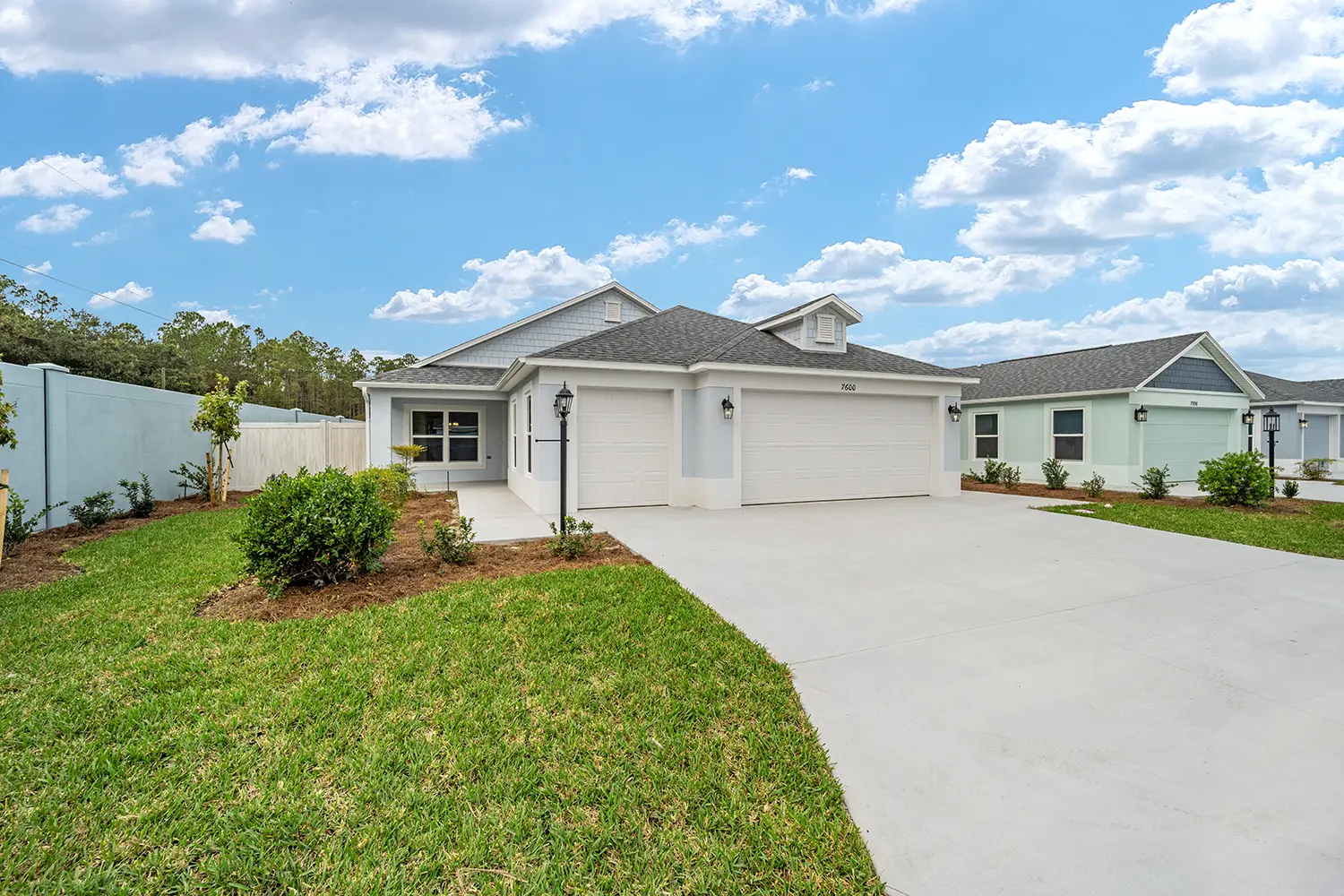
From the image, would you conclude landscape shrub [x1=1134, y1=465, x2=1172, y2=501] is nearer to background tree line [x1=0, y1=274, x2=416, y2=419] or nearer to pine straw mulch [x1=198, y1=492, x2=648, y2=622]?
pine straw mulch [x1=198, y1=492, x2=648, y2=622]

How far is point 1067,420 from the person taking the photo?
15.2m

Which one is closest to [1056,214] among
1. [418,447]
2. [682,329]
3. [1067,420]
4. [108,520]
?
[1067,420]

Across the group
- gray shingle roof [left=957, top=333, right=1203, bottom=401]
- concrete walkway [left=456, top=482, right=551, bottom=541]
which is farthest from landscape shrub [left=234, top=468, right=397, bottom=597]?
gray shingle roof [left=957, top=333, right=1203, bottom=401]

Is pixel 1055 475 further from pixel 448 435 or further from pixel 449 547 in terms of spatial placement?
pixel 448 435

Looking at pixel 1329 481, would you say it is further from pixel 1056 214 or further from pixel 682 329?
pixel 682 329

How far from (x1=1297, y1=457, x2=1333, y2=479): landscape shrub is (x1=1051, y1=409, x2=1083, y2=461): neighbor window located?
9833mm

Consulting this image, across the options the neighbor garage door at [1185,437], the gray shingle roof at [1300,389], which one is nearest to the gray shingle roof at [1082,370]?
the neighbor garage door at [1185,437]

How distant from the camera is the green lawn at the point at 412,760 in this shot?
79.6 inches

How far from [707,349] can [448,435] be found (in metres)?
8.14

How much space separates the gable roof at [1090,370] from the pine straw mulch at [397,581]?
10842 mm

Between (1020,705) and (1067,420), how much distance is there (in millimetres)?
15117

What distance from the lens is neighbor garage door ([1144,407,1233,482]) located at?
14281 mm

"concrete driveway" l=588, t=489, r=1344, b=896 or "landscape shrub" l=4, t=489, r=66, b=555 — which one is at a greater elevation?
"landscape shrub" l=4, t=489, r=66, b=555

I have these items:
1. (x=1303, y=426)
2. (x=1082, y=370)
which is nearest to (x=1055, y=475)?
(x=1082, y=370)
